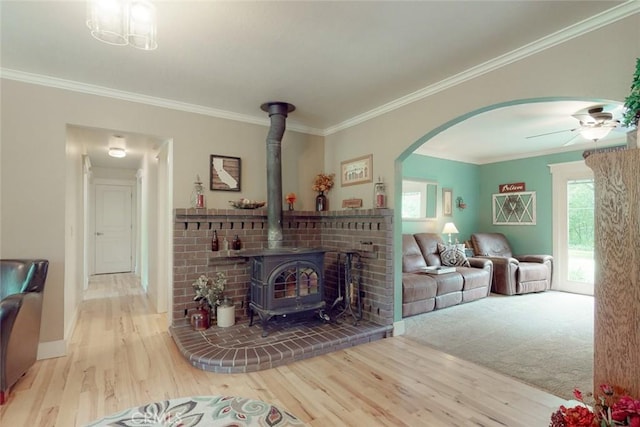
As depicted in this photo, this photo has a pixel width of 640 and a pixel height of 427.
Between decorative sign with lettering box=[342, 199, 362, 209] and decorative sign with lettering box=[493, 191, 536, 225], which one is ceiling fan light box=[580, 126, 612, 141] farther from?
decorative sign with lettering box=[342, 199, 362, 209]

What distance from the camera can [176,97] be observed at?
3.30 metres

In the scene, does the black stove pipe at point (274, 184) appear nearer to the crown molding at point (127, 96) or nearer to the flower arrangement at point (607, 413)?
the crown molding at point (127, 96)

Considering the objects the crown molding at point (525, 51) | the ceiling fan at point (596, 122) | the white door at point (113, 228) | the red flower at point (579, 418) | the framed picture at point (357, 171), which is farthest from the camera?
Result: the white door at point (113, 228)

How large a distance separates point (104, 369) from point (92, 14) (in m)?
2.62

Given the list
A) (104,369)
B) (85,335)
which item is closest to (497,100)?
(104,369)

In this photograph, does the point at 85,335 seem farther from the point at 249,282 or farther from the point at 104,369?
the point at 249,282

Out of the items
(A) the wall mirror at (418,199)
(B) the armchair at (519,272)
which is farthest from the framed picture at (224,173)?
(B) the armchair at (519,272)

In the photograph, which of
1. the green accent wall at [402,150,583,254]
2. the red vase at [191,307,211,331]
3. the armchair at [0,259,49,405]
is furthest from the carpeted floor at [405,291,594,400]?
the armchair at [0,259,49,405]

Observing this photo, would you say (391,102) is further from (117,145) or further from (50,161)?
(117,145)

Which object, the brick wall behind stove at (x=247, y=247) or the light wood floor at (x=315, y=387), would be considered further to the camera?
the brick wall behind stove at (x=247, y=247)

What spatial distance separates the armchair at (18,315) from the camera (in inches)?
80.7

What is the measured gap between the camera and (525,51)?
230 centimetres

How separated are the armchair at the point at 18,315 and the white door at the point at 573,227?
7175 mm

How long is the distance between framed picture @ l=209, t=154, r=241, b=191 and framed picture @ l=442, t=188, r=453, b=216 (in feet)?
13.7
